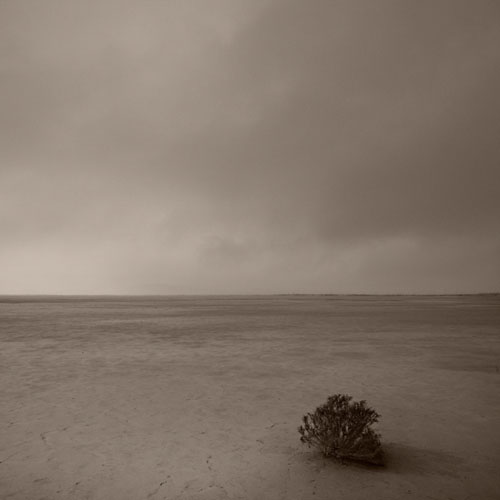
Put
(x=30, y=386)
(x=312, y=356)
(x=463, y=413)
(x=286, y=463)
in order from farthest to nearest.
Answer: (x=312, y=356) → (x=30, y=386) → (x=463, y=413) → (x=286, y=463)

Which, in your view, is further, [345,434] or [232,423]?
[232,423]

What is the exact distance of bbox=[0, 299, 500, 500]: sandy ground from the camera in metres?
5.67

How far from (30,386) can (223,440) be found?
24.0 ft

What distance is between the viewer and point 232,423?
8.37 meters

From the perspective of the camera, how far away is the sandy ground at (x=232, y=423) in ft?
18.6

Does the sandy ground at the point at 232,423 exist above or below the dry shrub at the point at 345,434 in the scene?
below

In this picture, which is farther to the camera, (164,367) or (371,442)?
(164,367)

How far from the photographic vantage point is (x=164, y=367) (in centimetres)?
1434

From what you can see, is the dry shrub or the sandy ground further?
the dry shrub

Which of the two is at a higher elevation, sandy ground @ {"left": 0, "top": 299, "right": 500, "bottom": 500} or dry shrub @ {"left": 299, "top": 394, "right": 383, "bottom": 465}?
dry shrub @ {"left": 299, "top": 394, "right": 383, "bottom": 465}

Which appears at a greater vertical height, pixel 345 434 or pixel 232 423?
pixel 345 434

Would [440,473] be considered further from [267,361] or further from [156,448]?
[267,361]

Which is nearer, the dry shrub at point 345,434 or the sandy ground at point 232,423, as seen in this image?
the sandy ground at point 232,423

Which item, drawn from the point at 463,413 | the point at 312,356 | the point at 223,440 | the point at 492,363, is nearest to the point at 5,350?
the point at 312,356
